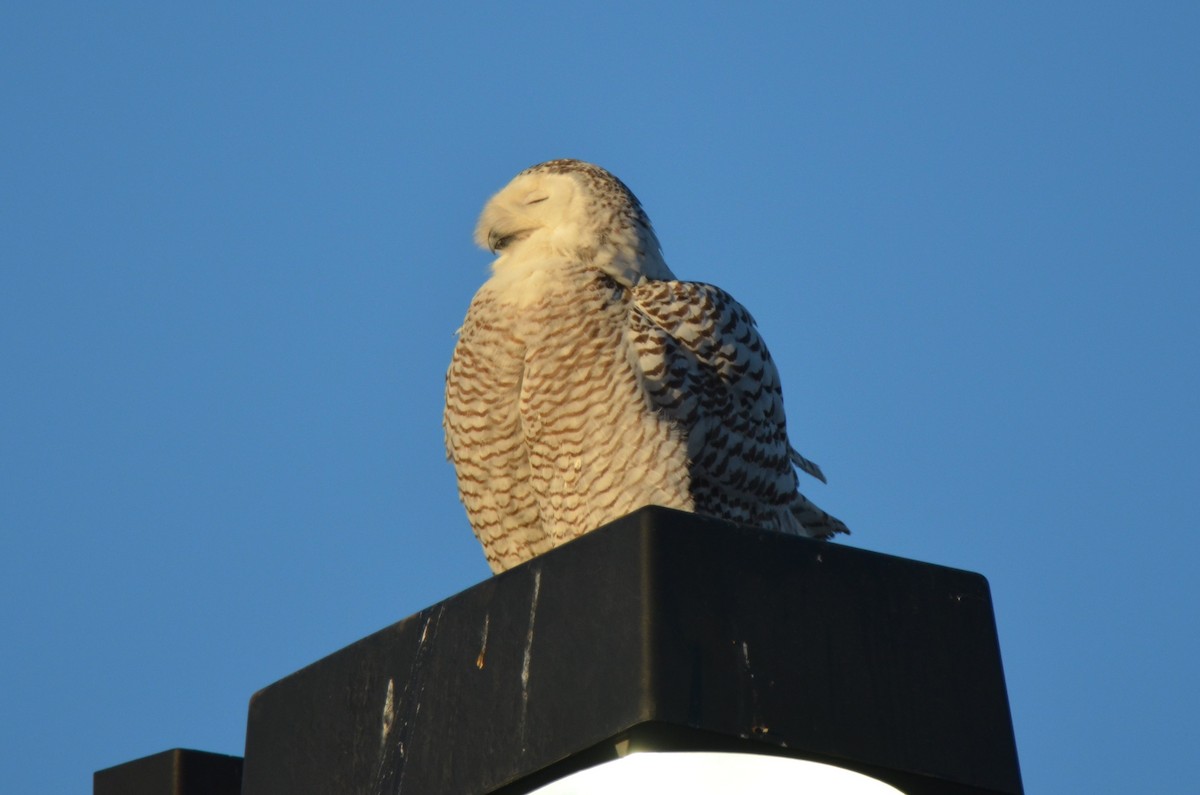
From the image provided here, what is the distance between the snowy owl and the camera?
19.0 ft

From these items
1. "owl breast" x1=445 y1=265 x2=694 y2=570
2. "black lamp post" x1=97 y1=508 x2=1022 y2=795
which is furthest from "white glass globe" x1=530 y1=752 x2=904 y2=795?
"owl breast" x1=445 y1=265 x2=694 y2=570

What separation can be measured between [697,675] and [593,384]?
257 centimetres

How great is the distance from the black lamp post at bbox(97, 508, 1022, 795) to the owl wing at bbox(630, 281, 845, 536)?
2.12 metres

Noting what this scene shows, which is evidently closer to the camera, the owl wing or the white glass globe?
the white glass globe

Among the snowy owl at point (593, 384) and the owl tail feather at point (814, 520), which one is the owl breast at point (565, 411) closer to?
the snowy owl at point (593, 384)

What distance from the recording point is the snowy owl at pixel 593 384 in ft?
19.0

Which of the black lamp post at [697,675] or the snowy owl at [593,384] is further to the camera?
the snowy owl at [593,384]

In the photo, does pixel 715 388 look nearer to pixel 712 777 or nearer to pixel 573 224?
pixel 573 224

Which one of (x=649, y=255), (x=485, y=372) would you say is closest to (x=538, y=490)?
(x=485, y=372)

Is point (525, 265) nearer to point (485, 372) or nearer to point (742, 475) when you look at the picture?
point (485, 372)

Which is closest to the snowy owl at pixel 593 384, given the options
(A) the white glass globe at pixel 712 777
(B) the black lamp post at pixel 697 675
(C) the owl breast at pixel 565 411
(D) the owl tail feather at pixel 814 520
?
(C) the owl breast at pixel 565 411

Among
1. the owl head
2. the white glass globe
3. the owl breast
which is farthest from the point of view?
the owl head

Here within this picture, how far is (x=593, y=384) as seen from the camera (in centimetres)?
579

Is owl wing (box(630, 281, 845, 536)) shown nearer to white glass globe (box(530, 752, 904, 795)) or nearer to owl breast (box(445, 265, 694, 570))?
Answer: owl breast (box(445, 265, 694, 570))
